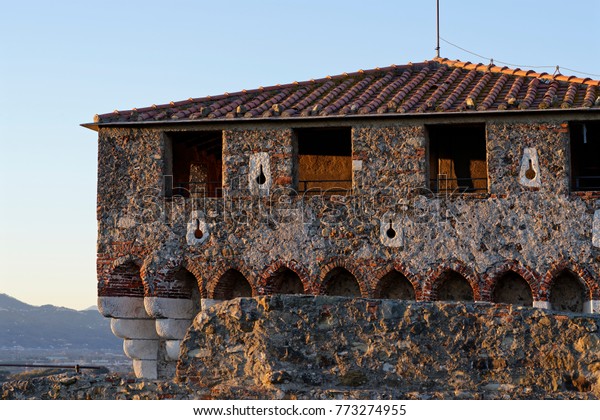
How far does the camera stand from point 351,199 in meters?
20.3

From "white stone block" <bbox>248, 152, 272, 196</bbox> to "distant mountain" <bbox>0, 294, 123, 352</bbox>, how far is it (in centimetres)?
8891

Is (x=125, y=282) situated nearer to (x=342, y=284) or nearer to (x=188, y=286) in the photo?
(x=188, y=286)

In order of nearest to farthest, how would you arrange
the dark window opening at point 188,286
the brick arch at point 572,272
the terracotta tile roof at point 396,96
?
1. the brick arch at point 572,272
2. the terracotta tile roof at point 396,96
3. the dark window opening at point 188,286

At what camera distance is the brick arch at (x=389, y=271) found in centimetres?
1980

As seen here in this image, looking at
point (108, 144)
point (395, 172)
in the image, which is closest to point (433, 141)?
point (395, 172)

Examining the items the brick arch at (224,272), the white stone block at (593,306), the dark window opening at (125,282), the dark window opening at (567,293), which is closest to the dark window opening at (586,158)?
the dark window opening at (567,293)

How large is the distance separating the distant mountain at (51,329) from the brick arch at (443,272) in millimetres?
90224

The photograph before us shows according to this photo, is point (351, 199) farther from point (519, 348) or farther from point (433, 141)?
point (519, 348)

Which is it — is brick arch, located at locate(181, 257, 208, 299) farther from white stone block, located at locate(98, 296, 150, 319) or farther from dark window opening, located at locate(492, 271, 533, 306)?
dark window opening, located at locate(492, 271, 533, 306)

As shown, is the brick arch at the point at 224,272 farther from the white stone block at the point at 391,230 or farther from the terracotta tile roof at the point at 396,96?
the terracotta tile roof at the point at 396,96

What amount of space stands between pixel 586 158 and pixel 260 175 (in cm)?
541

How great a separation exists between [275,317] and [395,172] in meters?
7.32

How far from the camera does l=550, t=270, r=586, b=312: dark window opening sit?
19.5 metres

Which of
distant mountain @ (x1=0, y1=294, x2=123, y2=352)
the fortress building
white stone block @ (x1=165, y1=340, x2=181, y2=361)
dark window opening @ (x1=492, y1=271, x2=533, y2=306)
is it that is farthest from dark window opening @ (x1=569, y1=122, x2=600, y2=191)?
distant mountain @ (x1=0, y1=294, x2=123, y2=352)
